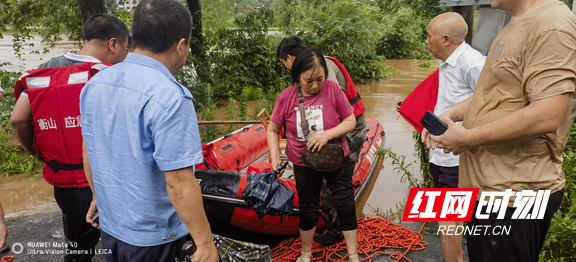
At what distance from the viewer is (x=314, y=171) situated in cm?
289

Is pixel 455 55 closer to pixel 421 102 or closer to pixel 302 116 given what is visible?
pixel 421 102

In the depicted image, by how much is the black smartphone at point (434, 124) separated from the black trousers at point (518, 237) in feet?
1.26

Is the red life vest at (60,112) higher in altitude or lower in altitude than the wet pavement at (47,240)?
higher

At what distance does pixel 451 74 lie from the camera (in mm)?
2662

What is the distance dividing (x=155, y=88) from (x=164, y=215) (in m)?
0.54

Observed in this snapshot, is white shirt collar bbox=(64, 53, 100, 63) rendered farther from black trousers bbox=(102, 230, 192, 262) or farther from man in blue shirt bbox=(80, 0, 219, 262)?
black trousers bbox=(102, 230, 192, 262)

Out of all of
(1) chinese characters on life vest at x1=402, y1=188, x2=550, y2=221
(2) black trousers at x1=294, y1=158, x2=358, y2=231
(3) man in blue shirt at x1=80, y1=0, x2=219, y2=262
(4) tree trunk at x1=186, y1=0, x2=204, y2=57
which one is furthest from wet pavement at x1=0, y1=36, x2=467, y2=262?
(4) tree trunk at x1=186, y1=0, x2=204, y2=57

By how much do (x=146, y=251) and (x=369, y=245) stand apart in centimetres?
233

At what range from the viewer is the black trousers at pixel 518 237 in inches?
60.6

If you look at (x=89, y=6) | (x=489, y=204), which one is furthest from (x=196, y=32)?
(x=489, y=204)

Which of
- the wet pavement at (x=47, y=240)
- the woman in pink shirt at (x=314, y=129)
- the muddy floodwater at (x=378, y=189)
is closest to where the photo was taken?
the woman in pink shirt at (x=314, y=129)

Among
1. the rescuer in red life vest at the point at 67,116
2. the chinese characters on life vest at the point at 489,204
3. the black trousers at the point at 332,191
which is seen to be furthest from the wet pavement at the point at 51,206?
the rescuer in red life vest at the point at 67,116

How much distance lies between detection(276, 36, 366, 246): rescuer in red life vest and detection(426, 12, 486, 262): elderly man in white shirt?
75cm

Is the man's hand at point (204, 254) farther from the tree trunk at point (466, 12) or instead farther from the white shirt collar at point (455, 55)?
the tree trunk at point (466, 12)
